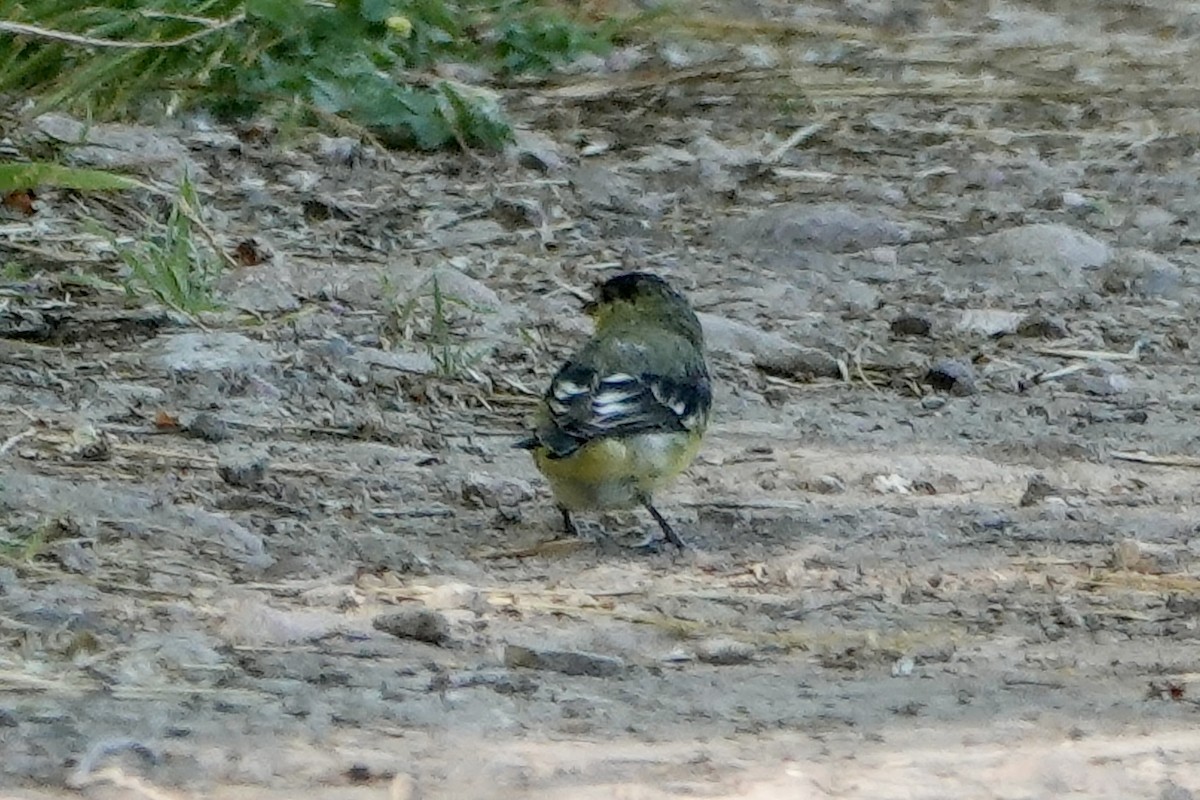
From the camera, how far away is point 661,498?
5.00m

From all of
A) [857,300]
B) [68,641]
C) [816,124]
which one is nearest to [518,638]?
[68,641]

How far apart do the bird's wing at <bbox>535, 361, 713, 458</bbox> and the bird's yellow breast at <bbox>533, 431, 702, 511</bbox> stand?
0.02 m

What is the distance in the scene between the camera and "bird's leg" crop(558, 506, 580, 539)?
474 centimetres

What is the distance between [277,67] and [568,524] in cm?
352

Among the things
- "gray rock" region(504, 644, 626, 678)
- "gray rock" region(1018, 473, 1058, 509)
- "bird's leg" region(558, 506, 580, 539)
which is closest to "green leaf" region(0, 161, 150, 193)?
"bird's leg" region(558, 506, 580, 539)

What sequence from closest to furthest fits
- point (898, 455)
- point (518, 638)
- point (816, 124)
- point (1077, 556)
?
point (518, 638), point (1077, 556), point (898, 455), point (816, 124)

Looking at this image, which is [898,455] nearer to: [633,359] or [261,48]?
[633,359]

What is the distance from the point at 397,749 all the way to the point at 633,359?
216cm

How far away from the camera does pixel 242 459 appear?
484 centimetres

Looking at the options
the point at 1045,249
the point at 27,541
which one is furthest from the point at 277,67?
the point at 27,541

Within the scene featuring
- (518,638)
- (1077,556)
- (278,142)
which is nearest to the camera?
(518,638)

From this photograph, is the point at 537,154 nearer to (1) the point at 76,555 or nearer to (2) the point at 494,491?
(2) the point at 494,491

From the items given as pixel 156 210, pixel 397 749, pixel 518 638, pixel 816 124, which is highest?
pixel 816 124

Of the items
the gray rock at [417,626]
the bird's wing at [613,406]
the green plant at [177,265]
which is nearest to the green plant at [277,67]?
the green plant at [177,265]
